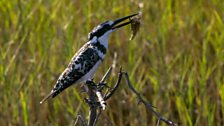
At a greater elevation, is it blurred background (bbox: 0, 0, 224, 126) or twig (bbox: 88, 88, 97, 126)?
blurred background (bbox: 0, 0, 224, 126)

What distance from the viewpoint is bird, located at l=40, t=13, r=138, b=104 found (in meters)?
2.44

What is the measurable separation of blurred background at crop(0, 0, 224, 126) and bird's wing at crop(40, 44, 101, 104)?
56 centimetres

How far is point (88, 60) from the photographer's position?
99.7 inches

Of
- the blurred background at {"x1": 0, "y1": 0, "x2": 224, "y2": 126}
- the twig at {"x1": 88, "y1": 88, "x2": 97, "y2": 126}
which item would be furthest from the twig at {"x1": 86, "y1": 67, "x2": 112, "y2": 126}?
the blurred background at {"x1": 0, "y1": 0, "x2": 224, "y2": 126}

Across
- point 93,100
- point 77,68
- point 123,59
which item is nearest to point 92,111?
point 93,100

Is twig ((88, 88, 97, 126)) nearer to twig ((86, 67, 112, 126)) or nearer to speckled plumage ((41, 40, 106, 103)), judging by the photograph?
twig ((86, 67, 112, 126))

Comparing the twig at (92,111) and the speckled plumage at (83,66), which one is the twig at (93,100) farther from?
the speckled plumage at (83,66)

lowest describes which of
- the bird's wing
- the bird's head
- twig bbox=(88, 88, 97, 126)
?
twig bbox=(88, 88, 97, 126)

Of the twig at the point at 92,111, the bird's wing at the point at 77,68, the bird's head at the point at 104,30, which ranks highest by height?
the bird's head at the point at 104,30

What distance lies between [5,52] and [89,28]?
55 centimetres

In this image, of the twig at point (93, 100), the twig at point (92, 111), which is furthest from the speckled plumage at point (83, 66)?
the twig at point (92, 111)

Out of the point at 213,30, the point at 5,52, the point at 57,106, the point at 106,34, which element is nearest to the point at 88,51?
the point at 106,34

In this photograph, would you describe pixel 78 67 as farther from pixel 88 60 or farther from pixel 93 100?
pixel 93 100

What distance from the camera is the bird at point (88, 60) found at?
8.02 ft
